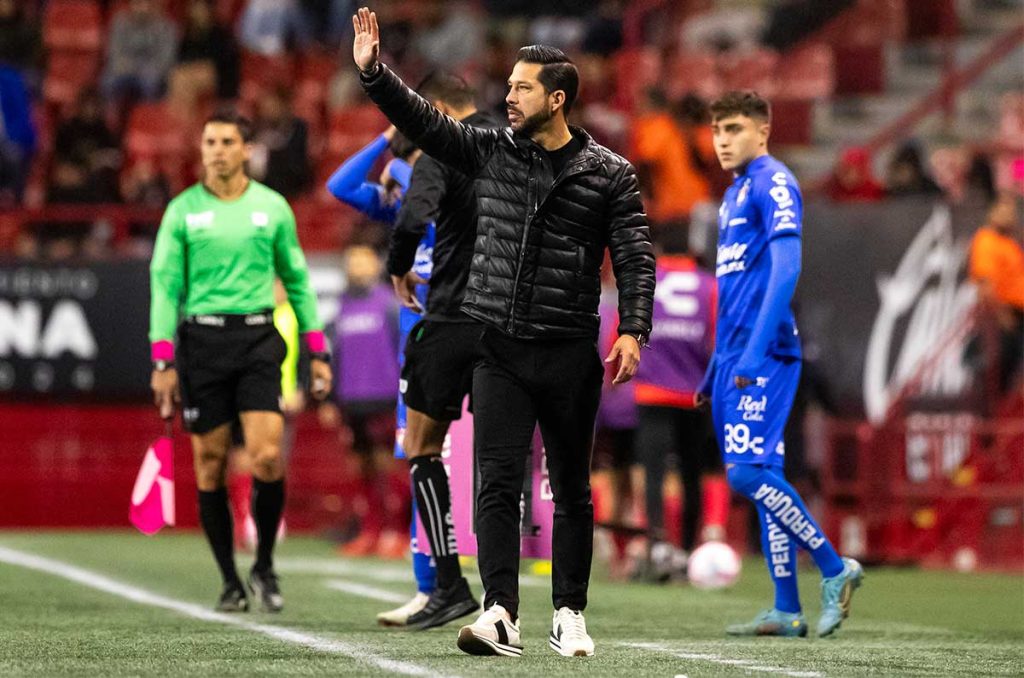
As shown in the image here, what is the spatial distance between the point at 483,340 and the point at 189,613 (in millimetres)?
2770

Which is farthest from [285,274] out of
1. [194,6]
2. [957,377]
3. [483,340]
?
[194,6]

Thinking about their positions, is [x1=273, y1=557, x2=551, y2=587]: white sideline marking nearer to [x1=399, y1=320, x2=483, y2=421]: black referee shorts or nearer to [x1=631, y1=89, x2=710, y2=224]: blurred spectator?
[x1=399, y1=320, x2=483, y2=421]: black referee shorts

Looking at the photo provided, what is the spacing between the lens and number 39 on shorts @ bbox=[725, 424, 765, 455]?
29.2 feet

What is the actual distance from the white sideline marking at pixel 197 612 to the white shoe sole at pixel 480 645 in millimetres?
243

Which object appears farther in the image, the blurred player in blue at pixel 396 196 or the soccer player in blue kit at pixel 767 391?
Result: the blurred player in blue at pixel 396 196

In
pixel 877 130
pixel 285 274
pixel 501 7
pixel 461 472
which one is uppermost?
pixel 501 7

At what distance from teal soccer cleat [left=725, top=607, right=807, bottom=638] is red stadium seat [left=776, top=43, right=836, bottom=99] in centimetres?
1266

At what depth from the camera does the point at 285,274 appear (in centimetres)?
1000

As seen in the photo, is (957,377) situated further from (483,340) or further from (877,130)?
(483,340)

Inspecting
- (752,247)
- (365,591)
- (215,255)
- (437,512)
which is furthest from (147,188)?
(752,247)

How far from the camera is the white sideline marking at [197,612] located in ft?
23.1

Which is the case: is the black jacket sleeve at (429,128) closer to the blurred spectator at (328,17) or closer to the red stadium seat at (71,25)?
the blurred spectator at (328,17)

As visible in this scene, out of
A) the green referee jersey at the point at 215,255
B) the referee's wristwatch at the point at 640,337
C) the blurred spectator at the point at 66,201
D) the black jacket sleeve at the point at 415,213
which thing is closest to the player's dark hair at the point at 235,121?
the green referee jersey at the point at 215,255

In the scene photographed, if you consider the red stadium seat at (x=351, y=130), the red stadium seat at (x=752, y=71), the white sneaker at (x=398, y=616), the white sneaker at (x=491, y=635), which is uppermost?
the red stadium seat at (x=752, y=71)
